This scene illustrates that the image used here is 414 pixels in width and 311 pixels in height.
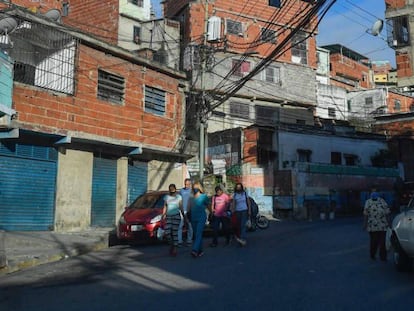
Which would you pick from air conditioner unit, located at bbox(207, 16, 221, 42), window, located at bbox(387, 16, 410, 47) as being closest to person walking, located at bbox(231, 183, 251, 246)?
air conditioner unit, located at bbox(207, 16, 221, 42)

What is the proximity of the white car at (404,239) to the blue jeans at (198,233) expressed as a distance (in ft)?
13.3

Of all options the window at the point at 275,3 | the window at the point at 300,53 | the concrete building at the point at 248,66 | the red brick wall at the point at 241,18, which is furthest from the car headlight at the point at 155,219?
the window at the point at 300,53

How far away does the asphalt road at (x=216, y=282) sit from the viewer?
6004mm

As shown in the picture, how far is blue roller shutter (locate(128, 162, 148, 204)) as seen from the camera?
19328 mm

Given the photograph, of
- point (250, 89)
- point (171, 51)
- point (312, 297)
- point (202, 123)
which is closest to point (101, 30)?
point (171, 51)

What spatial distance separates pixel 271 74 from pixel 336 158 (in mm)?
8337

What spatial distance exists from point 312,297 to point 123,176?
1347cm

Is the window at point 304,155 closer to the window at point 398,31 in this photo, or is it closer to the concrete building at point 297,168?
the concrete building at point 297,168

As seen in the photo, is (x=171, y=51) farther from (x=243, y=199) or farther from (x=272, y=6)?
(x=243, y=199)

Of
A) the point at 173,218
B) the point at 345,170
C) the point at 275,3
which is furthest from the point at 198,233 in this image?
the point at 275,3

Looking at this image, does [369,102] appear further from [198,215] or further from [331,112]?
[198,215]

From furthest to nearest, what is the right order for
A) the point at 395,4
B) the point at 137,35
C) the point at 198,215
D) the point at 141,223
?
the point at 137,35
the point at 395,4
the point at 141,223
the point at 198,215

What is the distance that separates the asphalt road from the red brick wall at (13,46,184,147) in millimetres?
6346

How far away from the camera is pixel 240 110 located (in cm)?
3244
